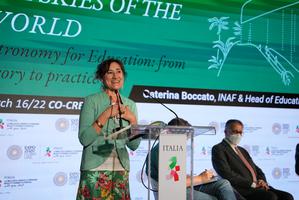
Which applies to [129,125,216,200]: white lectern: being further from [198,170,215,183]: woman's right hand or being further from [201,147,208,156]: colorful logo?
[201,147,208,156]: colorful logo

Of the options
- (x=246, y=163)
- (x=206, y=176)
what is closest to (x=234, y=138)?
(x=246, y=163)

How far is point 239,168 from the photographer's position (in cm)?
463

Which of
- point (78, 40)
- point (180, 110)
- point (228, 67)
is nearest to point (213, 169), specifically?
point (180, 110)

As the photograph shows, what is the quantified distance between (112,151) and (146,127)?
0.99 meters

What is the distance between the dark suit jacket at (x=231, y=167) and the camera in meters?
4.57

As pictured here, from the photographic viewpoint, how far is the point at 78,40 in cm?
426

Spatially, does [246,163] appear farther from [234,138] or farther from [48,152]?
[48,152]

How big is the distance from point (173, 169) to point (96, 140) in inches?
49.3

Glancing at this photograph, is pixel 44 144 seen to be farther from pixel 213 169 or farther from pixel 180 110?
pixel 213 169

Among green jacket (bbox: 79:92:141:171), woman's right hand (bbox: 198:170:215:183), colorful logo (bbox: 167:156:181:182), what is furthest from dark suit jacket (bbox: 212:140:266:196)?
colorful logo (bbox: 167:156:181:182)

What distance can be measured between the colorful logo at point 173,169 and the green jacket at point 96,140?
1167mm

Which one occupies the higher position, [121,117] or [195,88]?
[195,88]

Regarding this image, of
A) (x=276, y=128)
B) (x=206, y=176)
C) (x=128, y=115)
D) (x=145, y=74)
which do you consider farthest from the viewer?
(x=276, y=128)

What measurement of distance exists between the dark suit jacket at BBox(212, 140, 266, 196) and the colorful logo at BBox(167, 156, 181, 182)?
160cm
